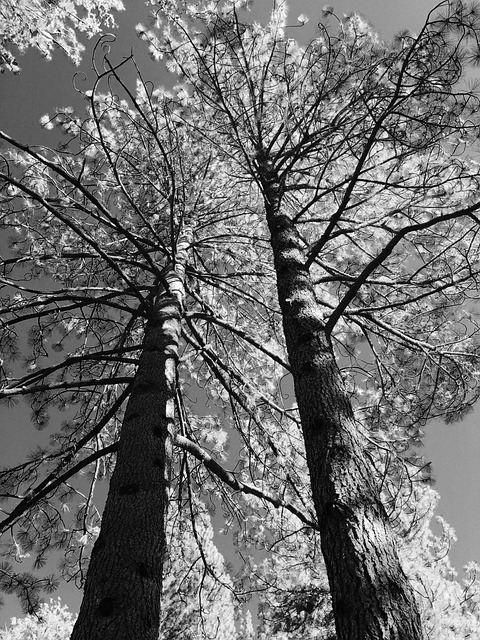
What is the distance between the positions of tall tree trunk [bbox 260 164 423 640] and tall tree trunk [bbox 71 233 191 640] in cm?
70

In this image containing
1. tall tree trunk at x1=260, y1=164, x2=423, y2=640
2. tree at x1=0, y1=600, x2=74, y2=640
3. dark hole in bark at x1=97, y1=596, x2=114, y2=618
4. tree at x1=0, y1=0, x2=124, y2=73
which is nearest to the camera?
tall tree trunk at x1=260, y1=164, x2=423, y2=640

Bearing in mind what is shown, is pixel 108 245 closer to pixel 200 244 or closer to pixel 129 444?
pixel 200 244

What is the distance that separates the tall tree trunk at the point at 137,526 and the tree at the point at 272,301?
0.01 metres

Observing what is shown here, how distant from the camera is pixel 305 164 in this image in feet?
18.6

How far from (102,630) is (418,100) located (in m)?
4.16

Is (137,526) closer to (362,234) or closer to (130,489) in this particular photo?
(130,489)

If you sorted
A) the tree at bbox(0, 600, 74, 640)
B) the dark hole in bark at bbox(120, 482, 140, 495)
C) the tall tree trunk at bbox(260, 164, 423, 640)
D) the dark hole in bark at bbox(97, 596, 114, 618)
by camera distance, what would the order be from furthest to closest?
the tree at bbox(0, 600, 74, 640), the dark hole in bark at bbox(120, 482, 140, 495), the dark hole in bark at bbox(97, 596, 114, 618), the tall tree trunk at bbox(260, 164, 423, 640)

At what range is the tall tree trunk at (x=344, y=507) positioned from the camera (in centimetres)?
145

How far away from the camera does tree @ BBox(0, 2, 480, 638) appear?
6.32 ft

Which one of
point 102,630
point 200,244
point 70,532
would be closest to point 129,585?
point 102,630

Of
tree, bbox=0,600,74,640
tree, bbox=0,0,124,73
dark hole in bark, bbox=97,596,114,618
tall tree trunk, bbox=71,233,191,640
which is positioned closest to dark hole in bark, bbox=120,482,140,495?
tall tree trunk, bbox=71,233,191,640

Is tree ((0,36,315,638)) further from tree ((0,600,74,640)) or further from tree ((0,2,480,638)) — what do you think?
tree ((0,600,74,640))

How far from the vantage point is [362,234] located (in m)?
5.16

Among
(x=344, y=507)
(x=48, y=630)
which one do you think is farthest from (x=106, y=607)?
(x=48, y=630)
